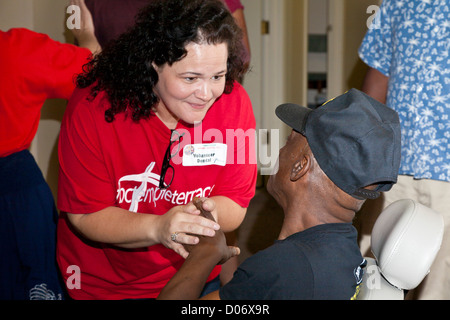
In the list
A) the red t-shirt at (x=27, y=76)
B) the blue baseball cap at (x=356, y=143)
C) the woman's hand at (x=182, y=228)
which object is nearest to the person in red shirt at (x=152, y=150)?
the woman's hand at (x=182, y=228)

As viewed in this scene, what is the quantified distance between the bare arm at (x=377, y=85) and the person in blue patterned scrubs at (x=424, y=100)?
9 centimetres

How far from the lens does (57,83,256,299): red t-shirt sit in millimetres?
1309

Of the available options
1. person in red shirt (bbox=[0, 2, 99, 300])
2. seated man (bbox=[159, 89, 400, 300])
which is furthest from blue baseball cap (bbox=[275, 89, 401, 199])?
person in red shirt (bbox=[0, 2, 99, 300])

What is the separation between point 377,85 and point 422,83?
266 millimetres

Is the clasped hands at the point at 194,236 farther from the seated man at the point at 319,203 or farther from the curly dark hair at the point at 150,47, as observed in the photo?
the curly dark hair at the point at 150,47

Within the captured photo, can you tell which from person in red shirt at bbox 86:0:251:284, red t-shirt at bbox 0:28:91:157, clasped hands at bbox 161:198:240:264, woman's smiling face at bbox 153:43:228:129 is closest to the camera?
clasped hands at bbox 161:198:240:264

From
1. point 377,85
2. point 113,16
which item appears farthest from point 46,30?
point 377,85

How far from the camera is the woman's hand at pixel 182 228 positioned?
118cm

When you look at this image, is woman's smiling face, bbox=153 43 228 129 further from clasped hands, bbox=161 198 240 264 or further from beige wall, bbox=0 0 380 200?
beige wall, bbox=0 0 380 200

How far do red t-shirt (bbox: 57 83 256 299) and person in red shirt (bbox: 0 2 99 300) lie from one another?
0.26 m

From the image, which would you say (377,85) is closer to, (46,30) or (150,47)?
(150,47)

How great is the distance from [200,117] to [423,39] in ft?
2.81

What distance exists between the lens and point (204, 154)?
142 cm
